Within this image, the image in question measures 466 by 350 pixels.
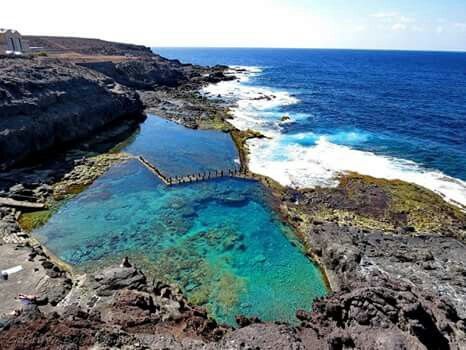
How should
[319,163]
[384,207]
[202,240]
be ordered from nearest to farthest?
[202,240]
[384,207]
[319,163]

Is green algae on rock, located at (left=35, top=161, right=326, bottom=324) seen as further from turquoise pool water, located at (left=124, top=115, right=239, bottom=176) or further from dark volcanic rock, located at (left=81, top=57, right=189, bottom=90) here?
dark volcanic rock, located at (left=81, top=57, right=189, bottom=90)

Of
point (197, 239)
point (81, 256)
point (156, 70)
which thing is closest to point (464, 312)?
point (197, 239)

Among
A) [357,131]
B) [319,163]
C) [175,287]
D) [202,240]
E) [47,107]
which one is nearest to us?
[175,287]

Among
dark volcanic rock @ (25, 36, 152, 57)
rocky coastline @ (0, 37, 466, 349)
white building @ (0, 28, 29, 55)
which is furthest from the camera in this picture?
dark volcanic rock @ (25, 36, 152, 57)

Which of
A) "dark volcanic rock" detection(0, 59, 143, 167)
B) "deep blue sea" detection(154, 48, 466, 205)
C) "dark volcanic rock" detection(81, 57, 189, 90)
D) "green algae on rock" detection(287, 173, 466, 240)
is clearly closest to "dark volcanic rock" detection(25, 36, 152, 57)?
"dark volcanic rock" detection(81, 57, 189, 90)

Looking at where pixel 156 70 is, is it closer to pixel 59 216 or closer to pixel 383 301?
pixel 59 216

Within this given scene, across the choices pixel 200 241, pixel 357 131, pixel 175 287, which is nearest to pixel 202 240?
pixel 200 241

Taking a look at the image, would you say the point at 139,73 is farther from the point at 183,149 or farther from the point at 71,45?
the point at 183,149
